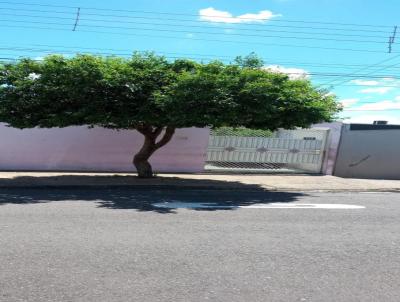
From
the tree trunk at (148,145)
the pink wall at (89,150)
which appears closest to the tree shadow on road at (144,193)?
the tree trunk at (148,145)

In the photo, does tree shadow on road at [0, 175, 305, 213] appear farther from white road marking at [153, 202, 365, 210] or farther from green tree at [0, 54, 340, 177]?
green tree at [0, 54, 340, 177]

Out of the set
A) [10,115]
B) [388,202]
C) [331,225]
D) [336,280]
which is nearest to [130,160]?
[10,115]

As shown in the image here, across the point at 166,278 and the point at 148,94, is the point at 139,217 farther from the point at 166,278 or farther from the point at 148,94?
the point at 148,94

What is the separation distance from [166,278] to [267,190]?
9598 millimetres

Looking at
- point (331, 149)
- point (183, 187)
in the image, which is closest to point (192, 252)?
point (183, 187)

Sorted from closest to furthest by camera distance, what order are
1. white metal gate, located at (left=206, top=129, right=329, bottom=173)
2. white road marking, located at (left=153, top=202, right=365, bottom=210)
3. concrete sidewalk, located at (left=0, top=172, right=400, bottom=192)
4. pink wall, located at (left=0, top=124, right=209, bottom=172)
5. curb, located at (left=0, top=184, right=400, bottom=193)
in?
white road marking, located at (left=153, top=202, right=365, bottom=210) → curb, located at (left=0, top=184, right=400, bottom=193) → concrete sidewalk, located at (left=0, top=172, right=400, bottom=192) → pink wall, located at (left=0, top=124, right=209, bottom=172) → white metal gate, located at (left=206, top=129, right=329, bottom=173)

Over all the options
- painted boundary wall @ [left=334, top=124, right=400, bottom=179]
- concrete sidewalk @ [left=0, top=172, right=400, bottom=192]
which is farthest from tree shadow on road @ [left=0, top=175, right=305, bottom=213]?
painted boundary wall @ [left=334, top=124, right=400, bottom=179]

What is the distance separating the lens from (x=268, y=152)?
754 inches

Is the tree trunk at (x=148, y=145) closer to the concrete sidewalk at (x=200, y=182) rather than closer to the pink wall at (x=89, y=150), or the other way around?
the concrete sidewalk at (x=200, y=182)

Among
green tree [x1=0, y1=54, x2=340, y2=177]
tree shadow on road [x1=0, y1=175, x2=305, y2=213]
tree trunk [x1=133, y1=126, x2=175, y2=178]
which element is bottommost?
tree shadow on road [x1=0, y1=175, x2=305, y2=213]

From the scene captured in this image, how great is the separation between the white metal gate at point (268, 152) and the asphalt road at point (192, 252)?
24.9ft

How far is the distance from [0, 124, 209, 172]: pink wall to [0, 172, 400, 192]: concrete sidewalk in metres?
0.85

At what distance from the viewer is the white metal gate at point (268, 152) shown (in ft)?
61.4

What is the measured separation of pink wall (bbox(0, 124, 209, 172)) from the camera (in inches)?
669
